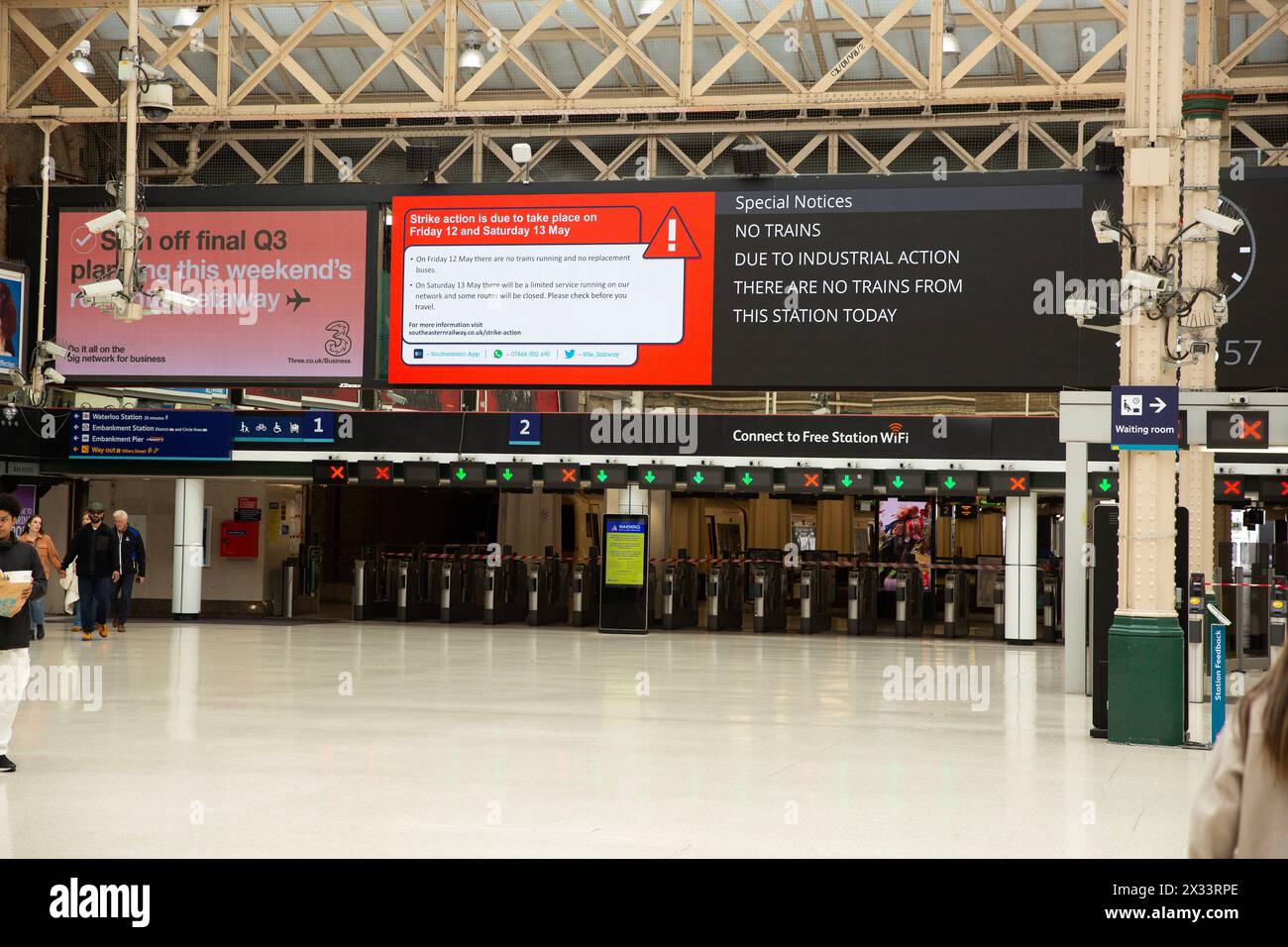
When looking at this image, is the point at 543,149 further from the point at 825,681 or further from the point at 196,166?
the point at 825,681

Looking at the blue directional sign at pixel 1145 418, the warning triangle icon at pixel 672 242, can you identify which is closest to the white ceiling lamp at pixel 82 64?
the warning triangle icon at pixel 672 242

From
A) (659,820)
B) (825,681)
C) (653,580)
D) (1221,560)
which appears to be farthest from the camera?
(653,580)

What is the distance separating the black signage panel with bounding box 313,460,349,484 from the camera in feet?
66.3

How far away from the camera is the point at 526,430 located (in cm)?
1983

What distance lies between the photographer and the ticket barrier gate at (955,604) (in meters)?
21.7

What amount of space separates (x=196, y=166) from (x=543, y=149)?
221 inches

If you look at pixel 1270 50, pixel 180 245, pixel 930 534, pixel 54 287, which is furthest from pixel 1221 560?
pixel 54 287

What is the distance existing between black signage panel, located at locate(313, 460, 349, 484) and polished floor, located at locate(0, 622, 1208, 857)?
6086 mm

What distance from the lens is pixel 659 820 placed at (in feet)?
20.8

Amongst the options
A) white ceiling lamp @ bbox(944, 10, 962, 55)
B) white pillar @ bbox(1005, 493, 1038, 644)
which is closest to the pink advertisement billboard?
white ceiling lamp @ bbox(944, 10, 962, 55)

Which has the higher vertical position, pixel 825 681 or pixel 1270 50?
pixel 1270 50

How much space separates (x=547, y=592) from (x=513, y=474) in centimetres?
381

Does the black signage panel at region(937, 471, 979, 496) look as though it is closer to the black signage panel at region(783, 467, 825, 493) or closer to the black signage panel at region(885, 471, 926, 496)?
the black signage panel at region(885, 471, 926, 496)
